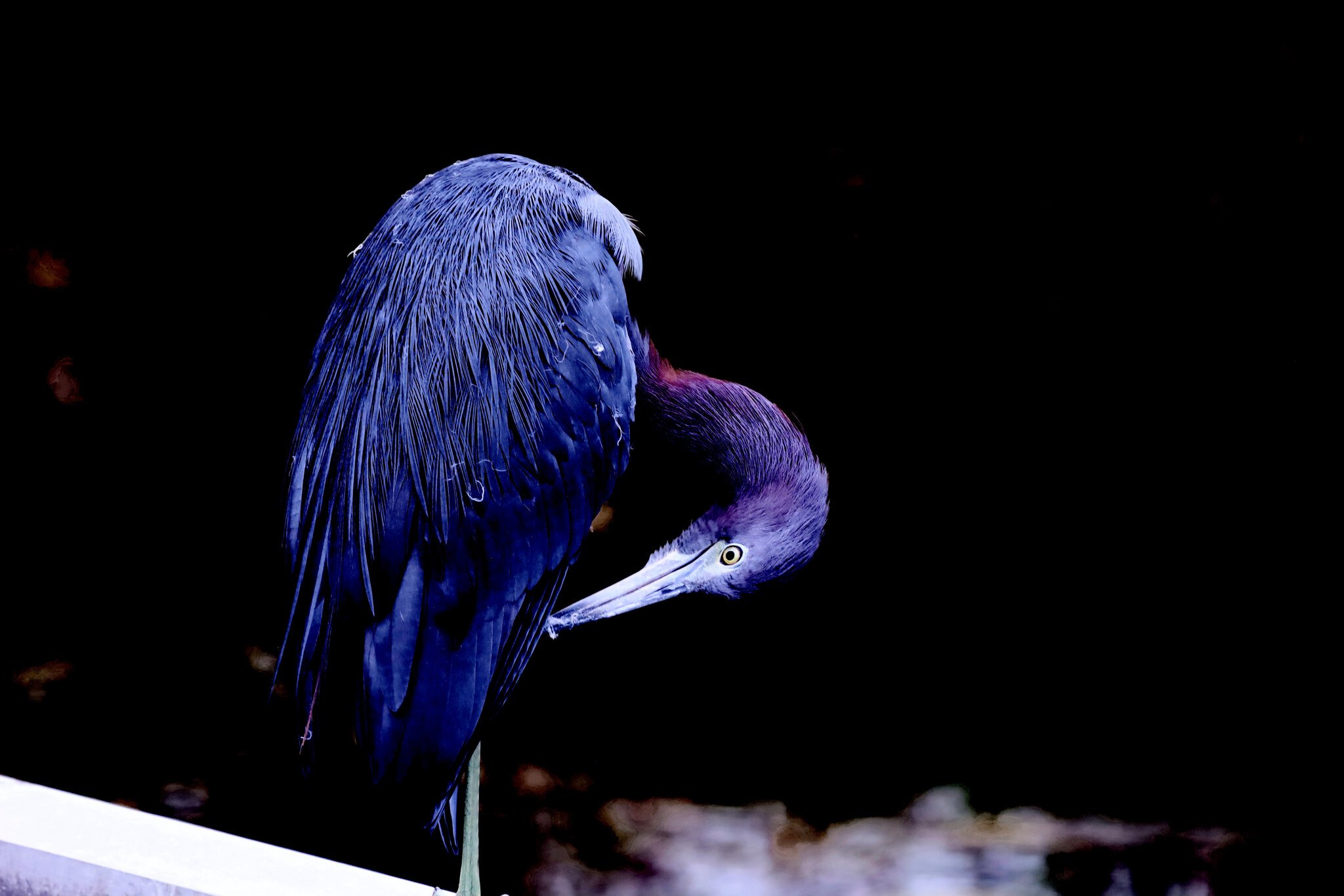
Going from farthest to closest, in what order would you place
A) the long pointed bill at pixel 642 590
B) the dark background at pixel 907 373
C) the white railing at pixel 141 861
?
the white railing at pixel 141 861 → the long pointed bill at pixel 642 590 → the dark background at pixel 907 373

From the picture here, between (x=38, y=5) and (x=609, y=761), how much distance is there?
1.55 meters

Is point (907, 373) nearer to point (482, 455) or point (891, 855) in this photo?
point (482, 455)

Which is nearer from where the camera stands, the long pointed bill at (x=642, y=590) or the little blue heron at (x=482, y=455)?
the little blue heron at (x=482, y=455)

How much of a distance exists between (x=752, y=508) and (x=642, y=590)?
0.65ft

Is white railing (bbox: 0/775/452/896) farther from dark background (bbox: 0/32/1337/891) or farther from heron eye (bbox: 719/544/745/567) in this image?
heron eye (bbox: 719/544/745/567)

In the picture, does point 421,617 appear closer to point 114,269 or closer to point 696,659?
point 696,659

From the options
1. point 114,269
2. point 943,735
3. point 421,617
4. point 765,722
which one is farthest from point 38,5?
point 943,735

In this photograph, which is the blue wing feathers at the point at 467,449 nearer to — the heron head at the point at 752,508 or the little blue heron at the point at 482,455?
the little blue heron at the point at 482,455

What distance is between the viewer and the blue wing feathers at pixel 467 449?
1202 millimetres

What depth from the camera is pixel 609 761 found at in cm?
146

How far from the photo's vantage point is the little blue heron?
1.20 metres

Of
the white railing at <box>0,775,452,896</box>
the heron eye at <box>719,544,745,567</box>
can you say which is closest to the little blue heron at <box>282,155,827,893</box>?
the heron eye at <box>719,544,745,567</box>

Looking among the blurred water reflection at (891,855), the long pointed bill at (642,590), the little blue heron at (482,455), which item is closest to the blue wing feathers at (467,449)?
the little blue heron at (482,455)

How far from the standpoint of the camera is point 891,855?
1.38m
